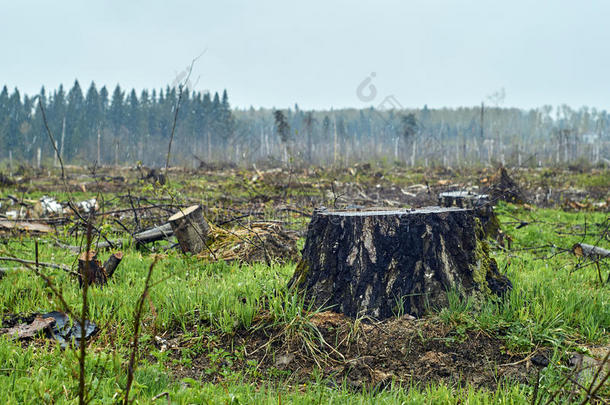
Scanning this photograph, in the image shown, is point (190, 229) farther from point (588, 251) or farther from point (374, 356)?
point (588, 251)

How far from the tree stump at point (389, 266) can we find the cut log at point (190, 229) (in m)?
3.03

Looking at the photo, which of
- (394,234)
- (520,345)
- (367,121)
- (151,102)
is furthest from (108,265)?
(367,121)

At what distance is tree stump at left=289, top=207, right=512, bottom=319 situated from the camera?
365cm

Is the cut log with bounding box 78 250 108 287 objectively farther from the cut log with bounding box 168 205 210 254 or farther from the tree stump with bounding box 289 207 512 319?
the tree stump with bounding box 289 207 512 319

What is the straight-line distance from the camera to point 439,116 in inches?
6757

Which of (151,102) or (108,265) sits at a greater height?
(151,102)

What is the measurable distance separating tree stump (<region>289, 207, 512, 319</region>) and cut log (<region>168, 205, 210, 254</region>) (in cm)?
303

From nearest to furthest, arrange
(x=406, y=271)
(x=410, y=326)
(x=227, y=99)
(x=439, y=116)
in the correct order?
(x=410, y=326) → (x=406, y=271) → (x=227, y=99) → (x=439, y=116)

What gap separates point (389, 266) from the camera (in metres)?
3.69

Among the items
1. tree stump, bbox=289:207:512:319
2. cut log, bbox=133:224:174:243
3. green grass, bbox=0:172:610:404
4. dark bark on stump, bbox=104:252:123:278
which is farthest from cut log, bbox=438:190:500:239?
dark bark on stump, bbox=104:252:123:278

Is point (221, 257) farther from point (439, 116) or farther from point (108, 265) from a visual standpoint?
point (439, 116)

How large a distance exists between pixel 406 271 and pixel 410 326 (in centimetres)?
48

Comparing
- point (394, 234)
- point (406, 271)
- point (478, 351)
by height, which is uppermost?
point (394, 234)

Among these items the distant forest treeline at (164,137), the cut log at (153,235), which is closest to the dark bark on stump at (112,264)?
the cut log at (153,235)
